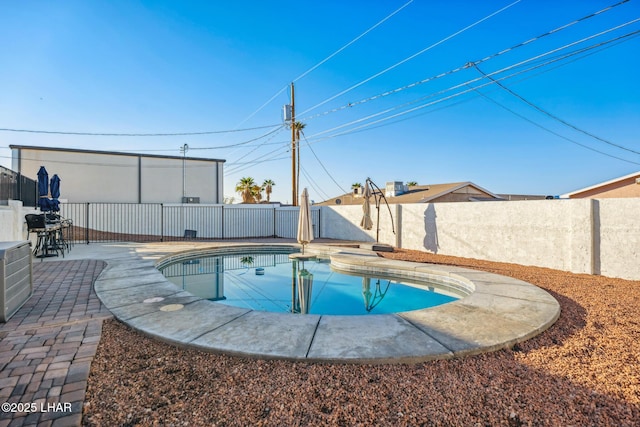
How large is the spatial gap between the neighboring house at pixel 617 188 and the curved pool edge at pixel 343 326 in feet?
52.7

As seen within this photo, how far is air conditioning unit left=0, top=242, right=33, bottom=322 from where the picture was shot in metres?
3.60

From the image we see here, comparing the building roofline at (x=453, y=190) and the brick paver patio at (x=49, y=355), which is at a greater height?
the building roofline at (x=453, y=190)

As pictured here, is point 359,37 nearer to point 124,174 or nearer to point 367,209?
point 367,209

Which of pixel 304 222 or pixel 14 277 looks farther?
pixel 304 222

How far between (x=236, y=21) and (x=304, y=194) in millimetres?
7574

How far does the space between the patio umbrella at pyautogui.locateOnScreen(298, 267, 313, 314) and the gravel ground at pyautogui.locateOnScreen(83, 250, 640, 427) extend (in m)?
2.76

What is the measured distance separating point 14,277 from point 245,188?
1276 inches

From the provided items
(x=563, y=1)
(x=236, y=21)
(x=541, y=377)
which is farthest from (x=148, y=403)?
(x=236, y=21)

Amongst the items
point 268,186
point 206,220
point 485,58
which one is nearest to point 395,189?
point 206,220

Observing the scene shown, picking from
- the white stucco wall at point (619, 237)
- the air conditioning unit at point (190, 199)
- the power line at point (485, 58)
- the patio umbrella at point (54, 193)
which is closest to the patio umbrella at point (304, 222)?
the power line at point (485, 58)

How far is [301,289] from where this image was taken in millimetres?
6770

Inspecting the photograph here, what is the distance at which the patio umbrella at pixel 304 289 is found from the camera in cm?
558

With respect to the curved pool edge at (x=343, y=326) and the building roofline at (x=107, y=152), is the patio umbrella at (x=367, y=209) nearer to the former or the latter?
the curved pool edge at (x=343, y=326)

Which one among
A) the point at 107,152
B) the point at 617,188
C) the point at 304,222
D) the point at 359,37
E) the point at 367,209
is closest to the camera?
the point at 304,222
